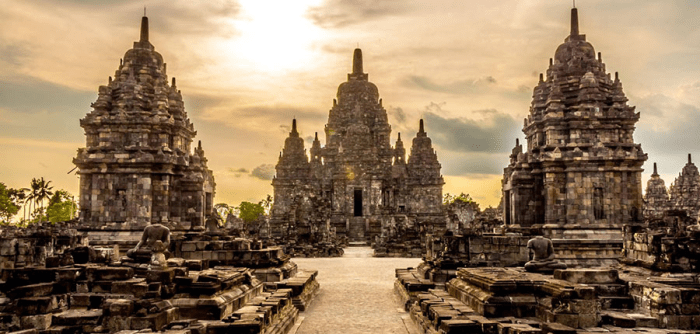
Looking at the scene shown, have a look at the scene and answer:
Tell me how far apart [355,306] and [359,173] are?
36.3m

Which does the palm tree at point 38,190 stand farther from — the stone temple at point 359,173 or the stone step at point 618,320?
the stone step at point 618,320

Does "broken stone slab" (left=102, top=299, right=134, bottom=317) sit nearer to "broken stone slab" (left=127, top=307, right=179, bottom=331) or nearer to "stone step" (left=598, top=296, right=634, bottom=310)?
"broken stone slab" (left=127, top=307, right=179, bottom=331)

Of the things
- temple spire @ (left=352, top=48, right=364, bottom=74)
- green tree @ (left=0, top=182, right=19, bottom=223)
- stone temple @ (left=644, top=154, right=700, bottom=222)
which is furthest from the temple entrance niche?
green tree @ (left=0, top=182, right=19, bottom=223)

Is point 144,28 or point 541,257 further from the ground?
point 144,28

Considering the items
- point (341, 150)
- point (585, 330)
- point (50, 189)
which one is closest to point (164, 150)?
point (585, 330)

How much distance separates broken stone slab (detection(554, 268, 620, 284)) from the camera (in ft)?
34.5

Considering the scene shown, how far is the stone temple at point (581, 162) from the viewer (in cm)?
2425

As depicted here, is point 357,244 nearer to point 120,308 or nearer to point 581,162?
point 581,162

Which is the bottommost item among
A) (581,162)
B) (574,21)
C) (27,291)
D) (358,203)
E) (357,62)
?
(27,291)

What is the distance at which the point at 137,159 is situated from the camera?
84.5 ft

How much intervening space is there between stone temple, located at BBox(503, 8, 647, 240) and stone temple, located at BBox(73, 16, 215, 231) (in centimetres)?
1446

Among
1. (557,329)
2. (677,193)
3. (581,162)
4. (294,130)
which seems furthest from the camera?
(294,130)

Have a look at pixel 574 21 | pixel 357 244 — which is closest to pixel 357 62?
pixel 357 244

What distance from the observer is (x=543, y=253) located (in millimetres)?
12352
